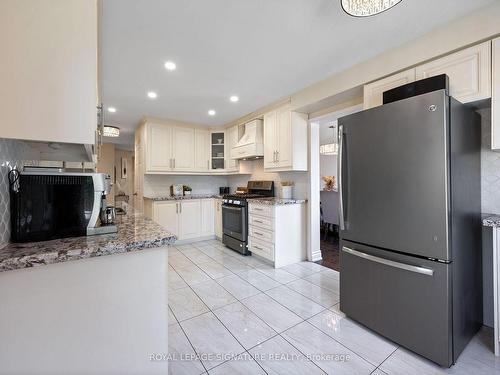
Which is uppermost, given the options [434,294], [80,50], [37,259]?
[80,50]

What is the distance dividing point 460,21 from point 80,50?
2.51 meters

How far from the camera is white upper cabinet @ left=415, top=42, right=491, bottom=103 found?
5.28 ft

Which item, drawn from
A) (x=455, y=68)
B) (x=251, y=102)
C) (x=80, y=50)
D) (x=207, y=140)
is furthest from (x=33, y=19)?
(x=207, y=140)

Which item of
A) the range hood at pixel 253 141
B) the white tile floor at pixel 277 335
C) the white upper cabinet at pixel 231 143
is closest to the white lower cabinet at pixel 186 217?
the white upper cabinet at pixel 231 143

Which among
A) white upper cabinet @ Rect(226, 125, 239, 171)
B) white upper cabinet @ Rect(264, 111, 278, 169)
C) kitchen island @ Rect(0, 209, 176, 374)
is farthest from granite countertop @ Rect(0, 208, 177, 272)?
white upper cabinet @ Rect(226, 125, 239, 171)

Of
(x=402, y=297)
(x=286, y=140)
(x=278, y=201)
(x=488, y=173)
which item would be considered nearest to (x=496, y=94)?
(x=488, y=173)

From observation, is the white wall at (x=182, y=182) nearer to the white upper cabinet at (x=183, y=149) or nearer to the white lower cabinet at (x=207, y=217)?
the white upper cabinet at (x=183, y=149)

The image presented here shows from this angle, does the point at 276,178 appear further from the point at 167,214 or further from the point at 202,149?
the point at 167,214

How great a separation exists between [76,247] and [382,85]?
2667mm

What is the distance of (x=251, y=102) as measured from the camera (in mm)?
3539

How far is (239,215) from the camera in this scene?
3725 mm

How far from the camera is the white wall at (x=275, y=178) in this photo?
3.58 metres

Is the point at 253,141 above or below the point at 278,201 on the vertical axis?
above

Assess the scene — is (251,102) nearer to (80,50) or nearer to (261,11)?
(261,11)
